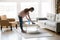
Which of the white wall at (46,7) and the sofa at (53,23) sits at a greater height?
the white wall at (46,7)

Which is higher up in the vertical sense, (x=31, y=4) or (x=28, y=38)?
(x=31, y=4)

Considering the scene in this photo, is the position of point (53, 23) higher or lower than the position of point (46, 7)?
lower

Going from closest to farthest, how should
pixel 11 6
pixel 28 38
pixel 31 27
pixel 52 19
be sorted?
pixel 28 38 < pixel 52 19 < pixel 31 27 < pixel 11 6

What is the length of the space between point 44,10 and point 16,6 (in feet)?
6.80

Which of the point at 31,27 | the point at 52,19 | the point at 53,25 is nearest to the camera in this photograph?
the point at 53,25

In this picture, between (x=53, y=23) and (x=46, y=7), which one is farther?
(x=46, y=7)

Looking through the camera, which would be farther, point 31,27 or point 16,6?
point 16,6

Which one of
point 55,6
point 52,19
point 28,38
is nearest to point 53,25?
point 52,19

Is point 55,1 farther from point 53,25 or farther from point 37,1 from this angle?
point 53,25

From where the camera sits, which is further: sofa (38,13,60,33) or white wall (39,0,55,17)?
white wall (39,0,55,17)

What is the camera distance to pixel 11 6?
10641 millimetres

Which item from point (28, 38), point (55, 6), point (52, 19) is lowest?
point (28, 38)

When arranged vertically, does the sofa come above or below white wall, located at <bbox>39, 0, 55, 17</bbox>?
below

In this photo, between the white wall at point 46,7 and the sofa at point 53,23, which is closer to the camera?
the sofa at point 53,23
